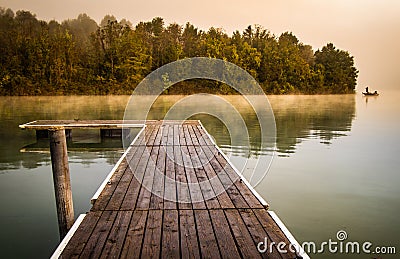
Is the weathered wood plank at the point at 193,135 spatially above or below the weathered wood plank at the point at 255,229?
above

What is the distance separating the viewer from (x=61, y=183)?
12.2ft

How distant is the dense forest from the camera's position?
30.0 m

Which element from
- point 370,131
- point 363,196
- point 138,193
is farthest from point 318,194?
point 370,131

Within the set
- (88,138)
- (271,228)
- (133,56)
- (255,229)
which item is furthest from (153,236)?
(133,56)

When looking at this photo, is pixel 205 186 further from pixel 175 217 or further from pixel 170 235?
pixel 170 235

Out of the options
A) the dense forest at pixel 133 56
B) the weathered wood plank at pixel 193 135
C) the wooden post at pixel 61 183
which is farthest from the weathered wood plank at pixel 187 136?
the dense forest at pixel 133 56

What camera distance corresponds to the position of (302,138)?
10070mm

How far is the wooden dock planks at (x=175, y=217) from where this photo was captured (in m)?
2.15

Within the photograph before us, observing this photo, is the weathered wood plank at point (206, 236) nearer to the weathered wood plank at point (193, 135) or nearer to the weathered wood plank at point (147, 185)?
the weathered wood plank at point (147, 185)

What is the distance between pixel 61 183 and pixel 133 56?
31.4 metres

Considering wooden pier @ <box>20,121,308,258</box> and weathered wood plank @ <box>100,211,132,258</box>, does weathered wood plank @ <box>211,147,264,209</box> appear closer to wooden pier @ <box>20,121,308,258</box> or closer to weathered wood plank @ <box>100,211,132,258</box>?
wooden pier @ <box>20,121,308,258</box>

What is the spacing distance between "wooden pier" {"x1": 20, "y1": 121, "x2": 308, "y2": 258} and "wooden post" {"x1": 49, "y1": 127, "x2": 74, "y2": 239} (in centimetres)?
50

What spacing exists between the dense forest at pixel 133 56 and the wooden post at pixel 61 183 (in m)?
29.0

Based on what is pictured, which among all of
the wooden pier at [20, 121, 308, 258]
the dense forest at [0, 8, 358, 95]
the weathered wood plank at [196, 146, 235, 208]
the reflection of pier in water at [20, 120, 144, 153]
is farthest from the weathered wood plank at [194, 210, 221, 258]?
the dense forest at [0, 8, 358, 95]
